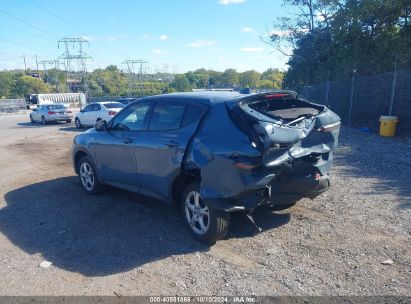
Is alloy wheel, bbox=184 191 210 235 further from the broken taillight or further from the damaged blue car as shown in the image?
the broken taillight

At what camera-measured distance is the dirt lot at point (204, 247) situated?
3.56 m

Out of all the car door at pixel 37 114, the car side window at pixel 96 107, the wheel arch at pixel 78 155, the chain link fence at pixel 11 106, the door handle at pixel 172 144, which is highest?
the door handle at pixel 172 144

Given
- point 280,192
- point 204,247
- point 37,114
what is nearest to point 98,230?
point 204,247

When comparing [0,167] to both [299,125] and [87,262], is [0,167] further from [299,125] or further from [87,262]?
[299,125]

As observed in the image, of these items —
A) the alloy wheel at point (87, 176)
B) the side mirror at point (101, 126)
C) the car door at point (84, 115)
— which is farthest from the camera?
the car door at point (84, 115)

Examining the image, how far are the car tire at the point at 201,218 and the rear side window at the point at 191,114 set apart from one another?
79cm

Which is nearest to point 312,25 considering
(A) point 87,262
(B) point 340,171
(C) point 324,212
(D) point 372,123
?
(D) point 372,123

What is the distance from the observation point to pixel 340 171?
302 inches

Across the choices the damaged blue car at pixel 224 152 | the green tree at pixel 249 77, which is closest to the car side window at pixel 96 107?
the damaged blue car at pixel 224 152

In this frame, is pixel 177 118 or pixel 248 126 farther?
pixel 177 118

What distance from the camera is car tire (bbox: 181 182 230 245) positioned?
424cm

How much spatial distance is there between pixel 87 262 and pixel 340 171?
18.1ft

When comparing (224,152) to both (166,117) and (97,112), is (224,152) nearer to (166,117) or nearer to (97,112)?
(166,117)

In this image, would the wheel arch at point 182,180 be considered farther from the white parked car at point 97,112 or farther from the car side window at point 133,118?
the white parked car at point 97,112
